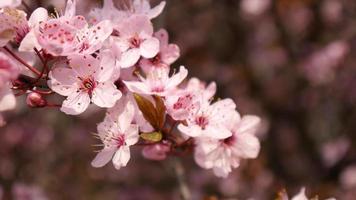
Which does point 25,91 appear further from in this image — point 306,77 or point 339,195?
point 306,77

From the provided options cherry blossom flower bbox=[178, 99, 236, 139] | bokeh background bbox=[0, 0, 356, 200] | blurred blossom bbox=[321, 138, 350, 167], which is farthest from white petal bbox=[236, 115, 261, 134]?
blurred blossom bbox=[321, 138, 350, 167]

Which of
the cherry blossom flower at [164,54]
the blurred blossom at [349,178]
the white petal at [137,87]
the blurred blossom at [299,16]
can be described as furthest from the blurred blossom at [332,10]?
the white petal at [137,87]

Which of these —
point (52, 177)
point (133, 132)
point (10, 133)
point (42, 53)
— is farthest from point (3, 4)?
point (10, 133)

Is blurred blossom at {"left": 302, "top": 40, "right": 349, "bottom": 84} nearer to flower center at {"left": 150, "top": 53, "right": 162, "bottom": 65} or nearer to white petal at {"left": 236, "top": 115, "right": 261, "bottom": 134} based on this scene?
white petal at {"left": 236, "top": 115, "right": 261, "bottom": 134}

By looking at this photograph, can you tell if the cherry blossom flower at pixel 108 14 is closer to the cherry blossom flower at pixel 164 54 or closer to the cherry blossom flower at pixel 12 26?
the cherry blossom flower at pixel 164 54

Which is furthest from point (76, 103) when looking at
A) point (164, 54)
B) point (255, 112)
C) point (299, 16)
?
point (299, 16)

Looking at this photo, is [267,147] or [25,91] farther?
[267,147]
